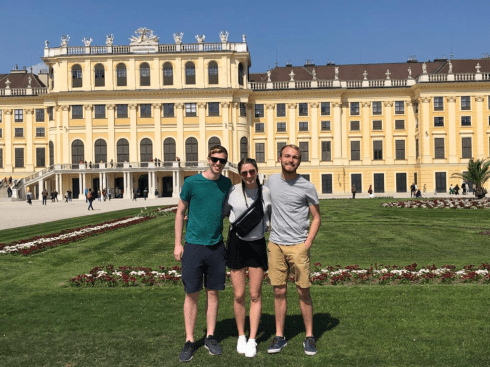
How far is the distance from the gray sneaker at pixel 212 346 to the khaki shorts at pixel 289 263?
1020 millimetres

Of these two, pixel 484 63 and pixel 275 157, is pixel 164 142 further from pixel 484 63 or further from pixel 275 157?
pixel 484 63

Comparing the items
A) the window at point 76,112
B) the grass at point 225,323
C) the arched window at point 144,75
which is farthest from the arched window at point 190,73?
the grass at point 225,323

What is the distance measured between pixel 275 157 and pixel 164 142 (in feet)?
43.3

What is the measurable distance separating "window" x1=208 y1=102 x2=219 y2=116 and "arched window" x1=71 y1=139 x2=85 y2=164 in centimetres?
1536

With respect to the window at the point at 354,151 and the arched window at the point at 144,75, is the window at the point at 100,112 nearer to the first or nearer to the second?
the arched window at the point at 144,75

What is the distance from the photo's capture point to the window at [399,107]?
69.3 m

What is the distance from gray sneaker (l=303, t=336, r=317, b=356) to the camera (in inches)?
274

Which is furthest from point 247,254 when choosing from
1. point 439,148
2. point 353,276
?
point 439,148

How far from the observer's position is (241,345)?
7.14 metres

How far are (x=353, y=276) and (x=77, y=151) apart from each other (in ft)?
197

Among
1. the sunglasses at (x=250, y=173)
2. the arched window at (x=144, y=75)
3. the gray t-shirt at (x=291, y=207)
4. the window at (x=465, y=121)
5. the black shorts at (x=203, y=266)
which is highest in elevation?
the arched window at (x=144, y=75)

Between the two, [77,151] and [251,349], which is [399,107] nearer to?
[77,151]

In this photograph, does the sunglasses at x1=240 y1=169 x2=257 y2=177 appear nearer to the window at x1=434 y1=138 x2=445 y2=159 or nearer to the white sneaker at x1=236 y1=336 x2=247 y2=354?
the white sneaker at x1=236 y1=336 x2=247 y2=354

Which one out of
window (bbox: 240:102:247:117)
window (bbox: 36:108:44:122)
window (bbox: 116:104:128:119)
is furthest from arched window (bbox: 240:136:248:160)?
window (bbox: 36:108:44:122)
